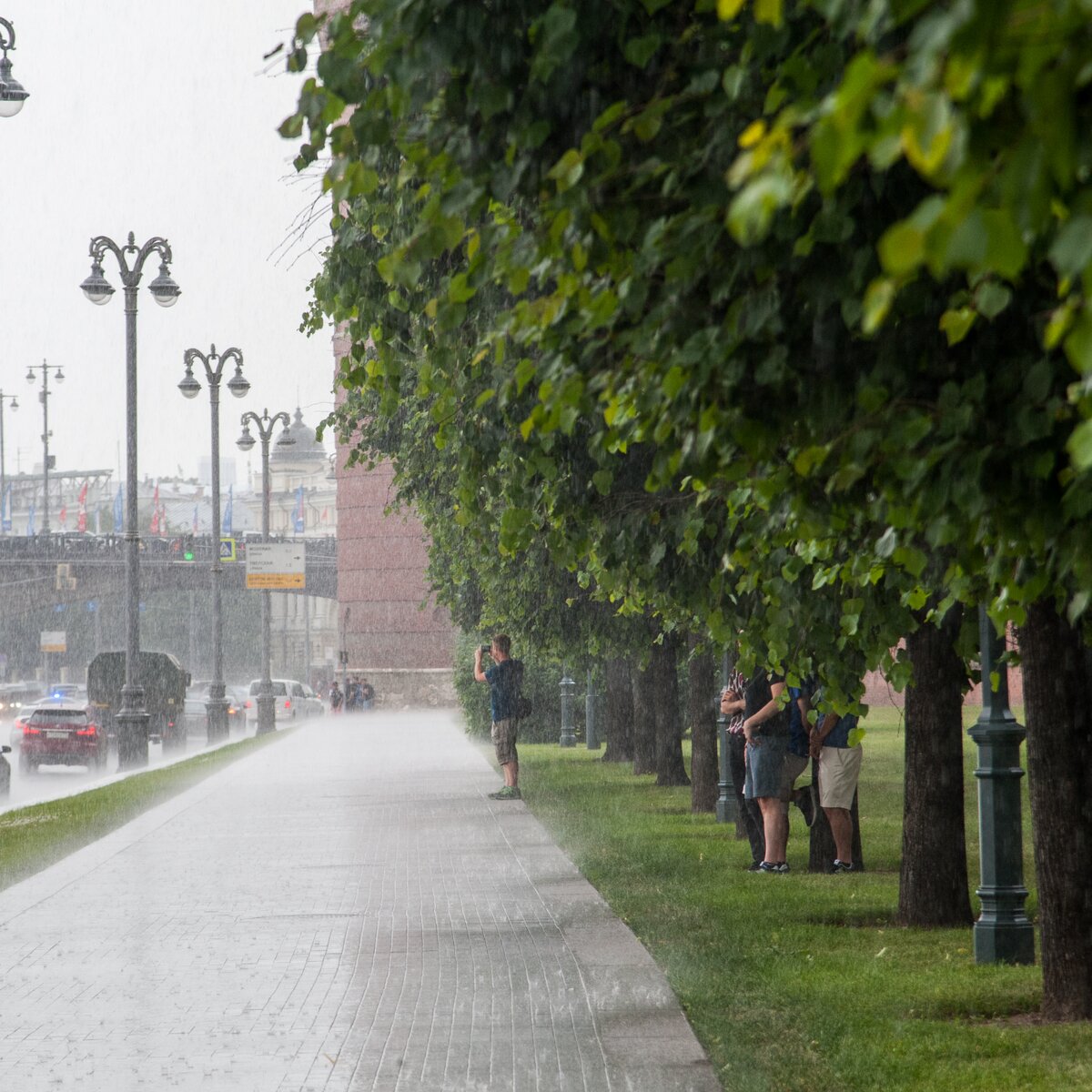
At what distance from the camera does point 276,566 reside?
4934 centimetres

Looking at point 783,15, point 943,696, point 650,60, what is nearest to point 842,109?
point 783,15

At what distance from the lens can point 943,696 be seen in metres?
9.30

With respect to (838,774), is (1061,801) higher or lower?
higher

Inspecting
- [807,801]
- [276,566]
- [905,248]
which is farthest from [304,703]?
[905,248]

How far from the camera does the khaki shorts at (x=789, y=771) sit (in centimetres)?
1140

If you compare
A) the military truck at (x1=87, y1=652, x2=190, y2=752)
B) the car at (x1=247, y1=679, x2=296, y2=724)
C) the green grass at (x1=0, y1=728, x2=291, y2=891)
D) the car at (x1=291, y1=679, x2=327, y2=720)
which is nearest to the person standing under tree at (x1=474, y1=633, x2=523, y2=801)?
the green grass at (x1=0, y1=728, x2=291, y2=891)

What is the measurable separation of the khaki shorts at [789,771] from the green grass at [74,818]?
541cm

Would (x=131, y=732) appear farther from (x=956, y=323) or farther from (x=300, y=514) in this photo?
(x=300, y=514)

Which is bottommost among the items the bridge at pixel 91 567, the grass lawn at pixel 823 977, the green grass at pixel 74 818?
the grass lawn at pixel 823 977

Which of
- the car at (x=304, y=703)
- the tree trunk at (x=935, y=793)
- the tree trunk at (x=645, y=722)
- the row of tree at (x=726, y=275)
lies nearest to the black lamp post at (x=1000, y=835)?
the tree trunk at (x=935, y=793)

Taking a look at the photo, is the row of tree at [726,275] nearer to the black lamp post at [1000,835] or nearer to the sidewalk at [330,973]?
the sidewalk at [330,973]

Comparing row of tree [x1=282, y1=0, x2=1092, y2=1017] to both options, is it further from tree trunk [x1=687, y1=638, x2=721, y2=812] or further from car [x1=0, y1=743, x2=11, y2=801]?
car [x1=0, y1=743, x2=11, y2=801]

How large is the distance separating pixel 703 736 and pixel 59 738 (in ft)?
64.2

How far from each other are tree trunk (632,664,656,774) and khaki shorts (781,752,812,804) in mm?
10257
